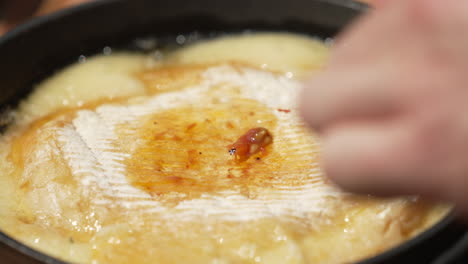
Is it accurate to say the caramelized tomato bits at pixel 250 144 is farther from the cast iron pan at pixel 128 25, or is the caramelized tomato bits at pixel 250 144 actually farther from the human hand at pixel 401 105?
the cast iron pan at pixel 128 25

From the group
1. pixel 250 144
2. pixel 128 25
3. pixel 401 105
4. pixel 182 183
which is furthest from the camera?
pixel 128 25

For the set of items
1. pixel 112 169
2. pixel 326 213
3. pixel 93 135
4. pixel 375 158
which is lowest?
pixel 326 213

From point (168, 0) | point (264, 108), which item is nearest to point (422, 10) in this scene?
point (264, 108)

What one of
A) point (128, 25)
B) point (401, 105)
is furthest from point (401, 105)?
point (128, 25)

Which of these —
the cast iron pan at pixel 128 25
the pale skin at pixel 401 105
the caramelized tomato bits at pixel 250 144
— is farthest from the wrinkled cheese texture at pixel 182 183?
the pale skin at pixel 401 105

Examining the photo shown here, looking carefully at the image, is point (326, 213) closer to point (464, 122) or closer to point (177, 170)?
point (177, 170)

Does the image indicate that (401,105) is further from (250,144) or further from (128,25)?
(128,25)

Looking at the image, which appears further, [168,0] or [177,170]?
[168,0]
